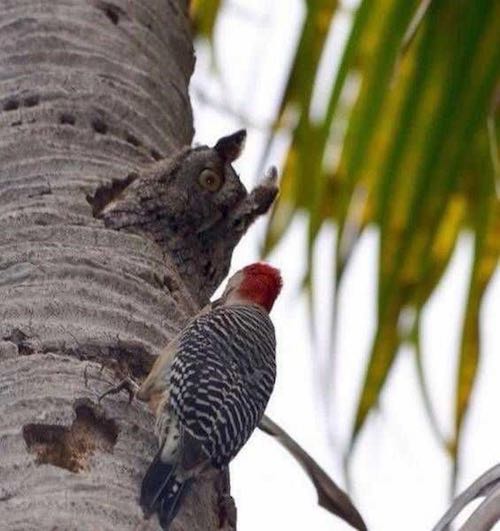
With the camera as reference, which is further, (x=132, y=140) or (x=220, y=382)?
(x=132, y=140)

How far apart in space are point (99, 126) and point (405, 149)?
67cm

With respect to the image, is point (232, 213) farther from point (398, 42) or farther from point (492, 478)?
point (492, 478)

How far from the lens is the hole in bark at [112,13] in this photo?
3.27 meters

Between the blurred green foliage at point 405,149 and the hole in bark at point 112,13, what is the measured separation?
51cm

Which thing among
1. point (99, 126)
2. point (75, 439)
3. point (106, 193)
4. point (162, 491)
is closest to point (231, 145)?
point (99, 126)

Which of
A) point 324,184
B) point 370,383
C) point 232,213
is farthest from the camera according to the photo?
point 232,213

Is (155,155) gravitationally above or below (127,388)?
above

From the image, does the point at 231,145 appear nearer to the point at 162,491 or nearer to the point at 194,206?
the point at 194,206

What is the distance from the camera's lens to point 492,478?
80.4 inches

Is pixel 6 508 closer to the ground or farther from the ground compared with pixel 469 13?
closer to the ground

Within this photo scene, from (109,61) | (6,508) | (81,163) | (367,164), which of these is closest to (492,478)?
(6,508)

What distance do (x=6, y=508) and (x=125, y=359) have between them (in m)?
0.53

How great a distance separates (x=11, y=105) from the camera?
3.04 m

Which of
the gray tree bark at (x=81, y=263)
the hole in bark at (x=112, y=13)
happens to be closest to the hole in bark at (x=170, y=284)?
the gray tree bark at (x=81, y=263)
